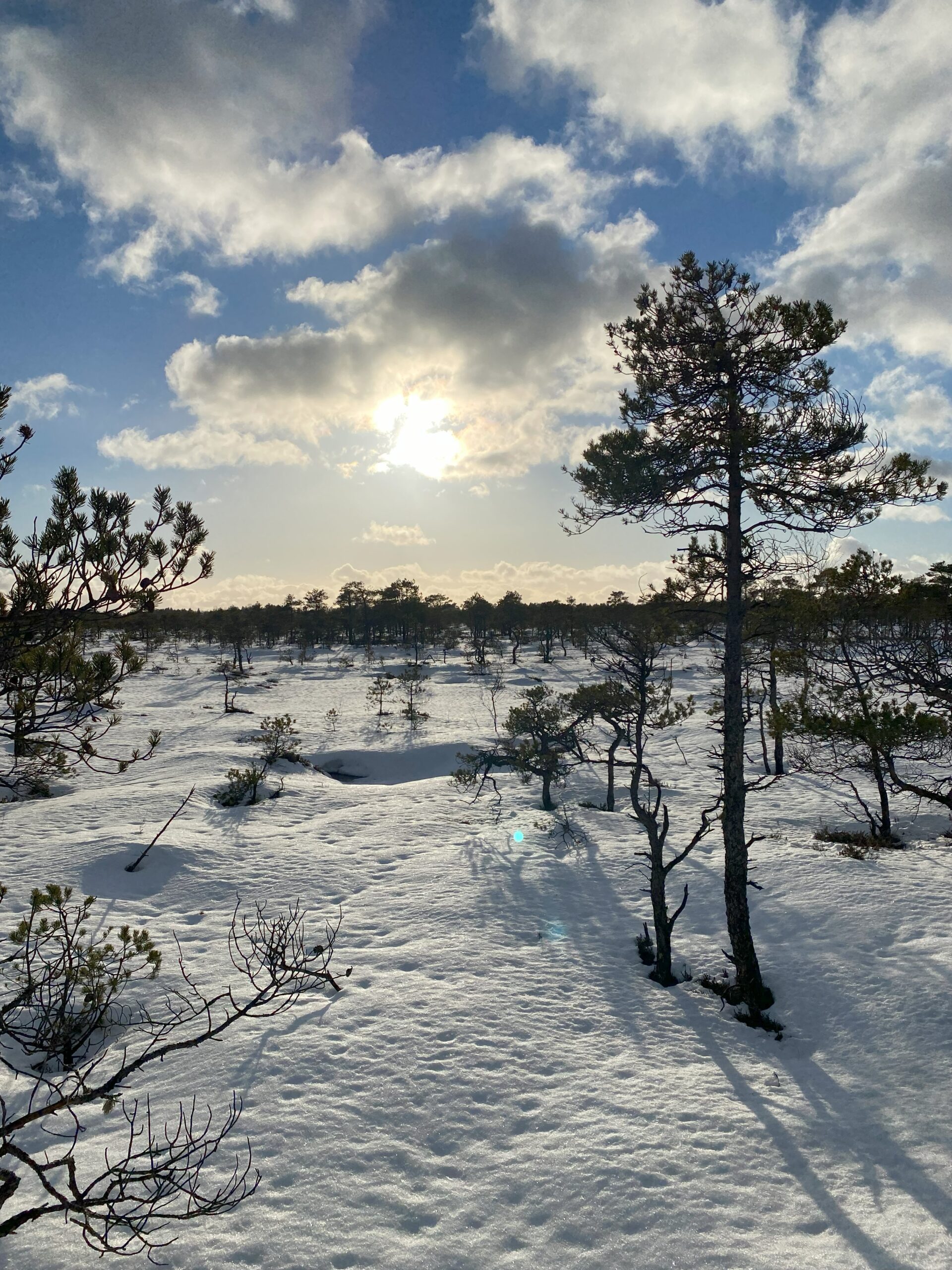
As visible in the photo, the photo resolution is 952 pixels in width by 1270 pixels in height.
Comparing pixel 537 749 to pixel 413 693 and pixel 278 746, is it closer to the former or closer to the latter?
pixel 278 746

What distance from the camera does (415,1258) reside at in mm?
5156

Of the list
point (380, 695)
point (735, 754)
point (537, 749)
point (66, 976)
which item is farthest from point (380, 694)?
point (735, 754)

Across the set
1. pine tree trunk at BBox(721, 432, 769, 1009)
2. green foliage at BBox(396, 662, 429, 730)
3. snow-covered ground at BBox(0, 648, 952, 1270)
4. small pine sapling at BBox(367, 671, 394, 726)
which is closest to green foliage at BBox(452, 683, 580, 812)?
snow-covered ground at BBox(0, 648, 952, 1270)

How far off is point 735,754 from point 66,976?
33.3 ft

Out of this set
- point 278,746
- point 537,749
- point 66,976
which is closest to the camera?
point 66,976

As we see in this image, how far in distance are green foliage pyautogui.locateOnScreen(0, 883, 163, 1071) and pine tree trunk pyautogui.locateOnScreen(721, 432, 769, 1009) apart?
322 inches

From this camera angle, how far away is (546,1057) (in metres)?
8.12

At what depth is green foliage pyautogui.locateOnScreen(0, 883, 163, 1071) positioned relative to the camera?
661 centimetres

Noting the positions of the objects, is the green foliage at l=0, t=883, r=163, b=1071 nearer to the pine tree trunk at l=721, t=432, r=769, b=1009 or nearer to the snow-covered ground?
the snow-covered ground

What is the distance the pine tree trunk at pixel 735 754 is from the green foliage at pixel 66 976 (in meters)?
8.17

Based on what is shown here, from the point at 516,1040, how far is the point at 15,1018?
704 centimetres

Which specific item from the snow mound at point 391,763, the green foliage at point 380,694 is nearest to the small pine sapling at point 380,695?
the green foliage at point 380,694

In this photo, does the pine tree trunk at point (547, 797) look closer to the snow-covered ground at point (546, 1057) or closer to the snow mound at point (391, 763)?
the snow-covered ground at point (546, 1057)

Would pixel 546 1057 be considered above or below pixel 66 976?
below
